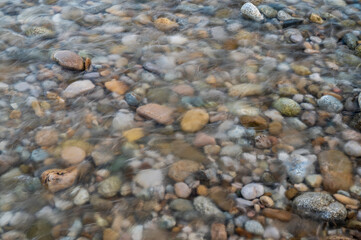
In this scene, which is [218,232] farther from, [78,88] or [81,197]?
[78,88]

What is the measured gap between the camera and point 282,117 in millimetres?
2578

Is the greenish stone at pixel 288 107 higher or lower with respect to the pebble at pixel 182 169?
higher

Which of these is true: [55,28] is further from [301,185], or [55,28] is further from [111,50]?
[301,185]

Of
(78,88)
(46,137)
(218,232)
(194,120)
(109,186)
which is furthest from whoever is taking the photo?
(78,88)

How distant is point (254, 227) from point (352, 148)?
91 centimetres

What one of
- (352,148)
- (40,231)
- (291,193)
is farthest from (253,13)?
(40,231)

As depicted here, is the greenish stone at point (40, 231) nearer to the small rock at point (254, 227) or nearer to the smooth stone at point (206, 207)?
the smooth stone at point (206, 207)

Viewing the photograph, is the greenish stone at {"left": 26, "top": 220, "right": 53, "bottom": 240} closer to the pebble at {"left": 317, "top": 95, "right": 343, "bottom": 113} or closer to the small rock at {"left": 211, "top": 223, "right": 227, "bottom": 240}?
the small rock at {"left": 211, "top": 223, "right": 227, "bottom": 240}

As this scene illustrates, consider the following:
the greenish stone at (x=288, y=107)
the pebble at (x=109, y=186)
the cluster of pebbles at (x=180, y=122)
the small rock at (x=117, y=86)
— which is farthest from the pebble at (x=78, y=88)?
the greenish stone at (x=288, y=107)

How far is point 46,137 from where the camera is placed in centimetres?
244

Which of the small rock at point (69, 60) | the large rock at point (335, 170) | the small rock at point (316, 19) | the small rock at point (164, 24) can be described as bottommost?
the large rock at point (335, 170)

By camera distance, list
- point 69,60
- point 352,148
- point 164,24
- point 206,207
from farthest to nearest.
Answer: point 164,24
point 69,60
point 352,148
point 206,207

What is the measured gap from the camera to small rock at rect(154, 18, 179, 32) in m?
3.52

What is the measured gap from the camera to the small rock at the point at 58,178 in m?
2.13
